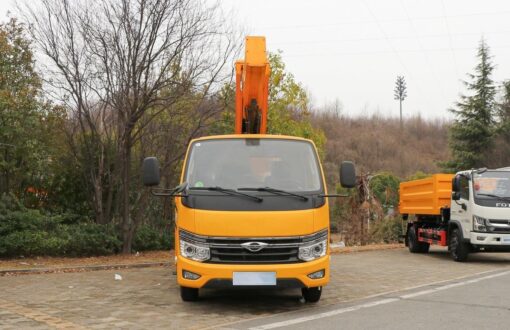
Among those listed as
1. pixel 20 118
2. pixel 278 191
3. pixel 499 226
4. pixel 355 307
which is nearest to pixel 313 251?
pixel 278 191

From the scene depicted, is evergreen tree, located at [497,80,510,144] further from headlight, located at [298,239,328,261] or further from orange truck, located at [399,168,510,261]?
headlight, located at [298,239,328,261]

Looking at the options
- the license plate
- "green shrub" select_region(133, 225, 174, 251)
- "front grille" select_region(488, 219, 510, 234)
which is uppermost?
Result: "front grille" select_region(488, 219, 510, 234)

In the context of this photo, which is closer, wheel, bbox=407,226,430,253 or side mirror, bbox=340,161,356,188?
side mirror, bbox=340,161,356,188

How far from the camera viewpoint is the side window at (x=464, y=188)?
46.5 ft

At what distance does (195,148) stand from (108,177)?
7723 mm

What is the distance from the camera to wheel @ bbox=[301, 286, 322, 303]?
805cm

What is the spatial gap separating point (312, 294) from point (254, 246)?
143 centimetres

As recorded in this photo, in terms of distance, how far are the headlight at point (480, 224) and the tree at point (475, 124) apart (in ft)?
89.1

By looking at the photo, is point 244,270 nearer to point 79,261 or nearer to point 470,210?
point 79,261

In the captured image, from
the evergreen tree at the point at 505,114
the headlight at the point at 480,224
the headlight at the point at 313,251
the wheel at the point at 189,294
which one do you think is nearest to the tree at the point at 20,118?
the wheel at the point at 189,294

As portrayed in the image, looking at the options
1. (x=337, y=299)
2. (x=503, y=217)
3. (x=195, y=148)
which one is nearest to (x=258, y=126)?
(x=195, y=148)

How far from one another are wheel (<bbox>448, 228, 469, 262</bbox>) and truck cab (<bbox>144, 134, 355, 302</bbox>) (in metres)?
7.60

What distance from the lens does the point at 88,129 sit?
15117mm

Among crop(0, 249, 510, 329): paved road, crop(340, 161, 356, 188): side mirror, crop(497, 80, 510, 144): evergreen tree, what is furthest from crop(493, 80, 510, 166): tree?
crop(340, 161, 356, 188): side mirror
